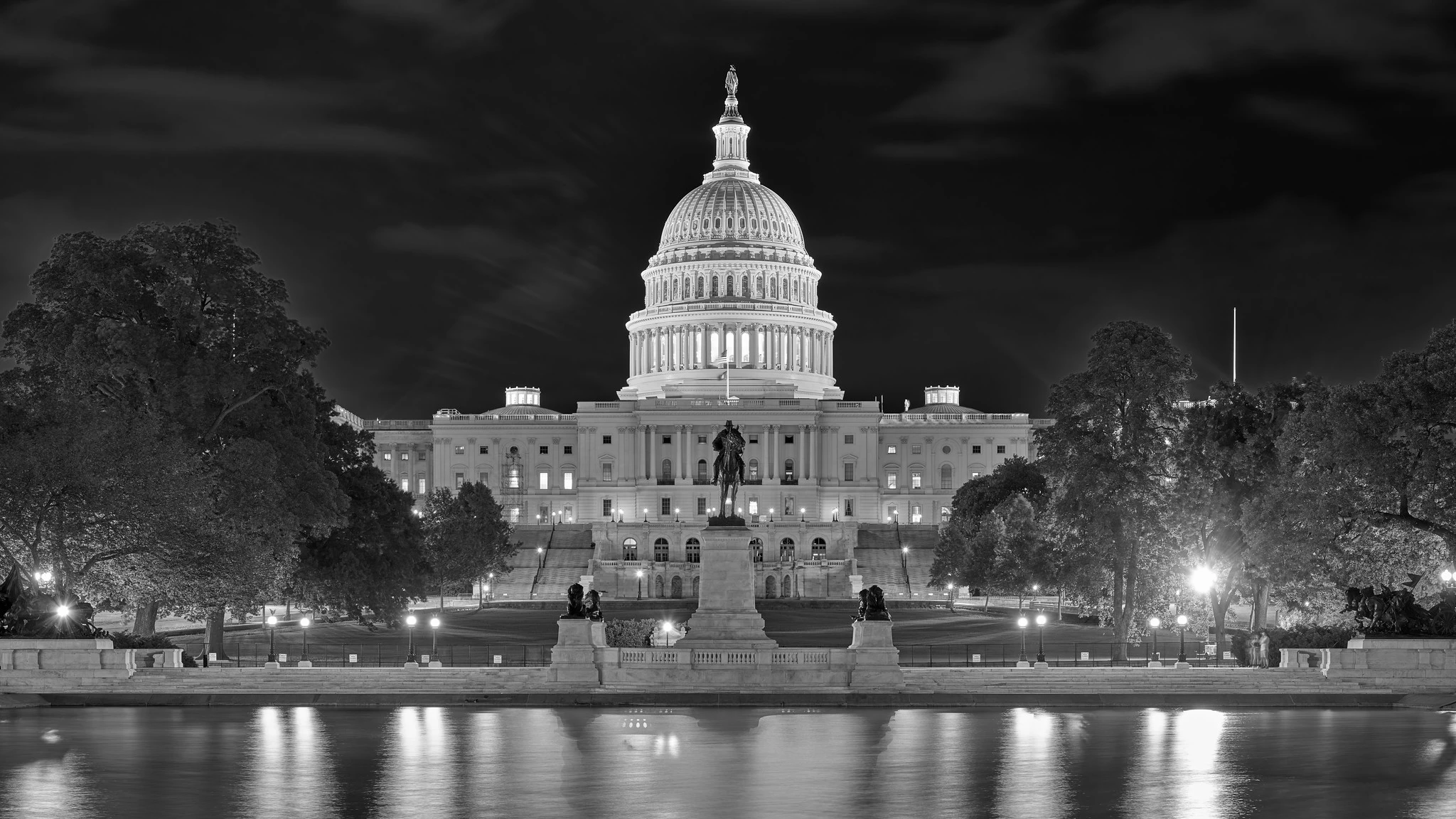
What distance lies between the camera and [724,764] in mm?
32281

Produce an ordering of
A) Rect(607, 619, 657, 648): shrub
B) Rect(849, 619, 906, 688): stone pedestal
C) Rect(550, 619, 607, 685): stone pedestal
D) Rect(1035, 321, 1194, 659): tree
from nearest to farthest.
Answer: Rect(849, 619, 906, 688): stone pedestal
Rect(550, 619, 607, 685): stone pedestal
Rect(607, 619, 657, 648): shrub
Rect(1035, 321, 1194, 659): tree

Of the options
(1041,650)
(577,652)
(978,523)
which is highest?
(978,523)

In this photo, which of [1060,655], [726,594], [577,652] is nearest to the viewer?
[577,652]

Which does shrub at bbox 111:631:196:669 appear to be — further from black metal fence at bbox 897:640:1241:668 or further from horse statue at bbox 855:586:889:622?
black metal fence at bbox 897:640:1241:668

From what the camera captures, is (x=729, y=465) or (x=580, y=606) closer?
(x=580, y=606)

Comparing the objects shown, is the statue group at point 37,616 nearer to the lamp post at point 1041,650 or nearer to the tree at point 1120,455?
the lamp post at point 1041,650

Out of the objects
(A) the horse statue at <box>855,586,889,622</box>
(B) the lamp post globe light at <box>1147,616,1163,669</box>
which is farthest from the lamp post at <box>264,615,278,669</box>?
(B) the lamp post globe light at <box>1147,616,1163,669</box>

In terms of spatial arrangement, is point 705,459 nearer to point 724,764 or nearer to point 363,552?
point 363,552

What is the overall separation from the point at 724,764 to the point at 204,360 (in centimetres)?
3274

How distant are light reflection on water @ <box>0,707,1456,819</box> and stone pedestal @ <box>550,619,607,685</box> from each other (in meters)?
5.21

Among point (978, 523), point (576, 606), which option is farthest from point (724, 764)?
point (978, 523)

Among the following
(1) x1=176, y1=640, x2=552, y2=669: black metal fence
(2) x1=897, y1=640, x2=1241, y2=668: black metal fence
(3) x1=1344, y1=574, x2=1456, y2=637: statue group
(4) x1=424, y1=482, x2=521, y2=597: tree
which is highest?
(4) x1=424, y1=482, x2=521, y2=597: tree

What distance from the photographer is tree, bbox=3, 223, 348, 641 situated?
189 feet

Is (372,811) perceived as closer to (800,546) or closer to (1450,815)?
(1450,815)
